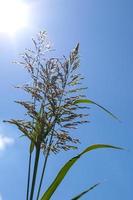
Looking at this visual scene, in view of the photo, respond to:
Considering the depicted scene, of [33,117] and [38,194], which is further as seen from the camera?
[33,117]

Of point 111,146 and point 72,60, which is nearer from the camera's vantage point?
point 111,146

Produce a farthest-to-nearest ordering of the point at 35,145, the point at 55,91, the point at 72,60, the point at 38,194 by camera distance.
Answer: the point at 72,60
the point at 55,91
the point at 35,145
the point at 38,194

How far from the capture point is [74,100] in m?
4.05

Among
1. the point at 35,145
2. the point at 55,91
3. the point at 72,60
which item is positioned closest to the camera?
the point at 35,145

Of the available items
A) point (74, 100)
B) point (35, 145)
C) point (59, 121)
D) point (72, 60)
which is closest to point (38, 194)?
point (35, 145)

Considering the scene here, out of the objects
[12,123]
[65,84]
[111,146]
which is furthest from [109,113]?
[12,123]

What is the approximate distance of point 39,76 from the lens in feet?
13.5

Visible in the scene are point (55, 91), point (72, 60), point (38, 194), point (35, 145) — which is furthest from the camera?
point (72, 60)

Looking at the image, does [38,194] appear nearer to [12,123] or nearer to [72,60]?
[12,123]

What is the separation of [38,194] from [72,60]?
1.41 meters

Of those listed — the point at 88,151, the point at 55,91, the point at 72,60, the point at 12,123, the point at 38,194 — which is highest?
the point at 72,60

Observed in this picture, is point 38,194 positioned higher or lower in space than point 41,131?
lower

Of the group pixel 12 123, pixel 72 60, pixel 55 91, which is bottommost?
pixel 12 123

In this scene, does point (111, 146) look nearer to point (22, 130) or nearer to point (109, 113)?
point (109, 113)
